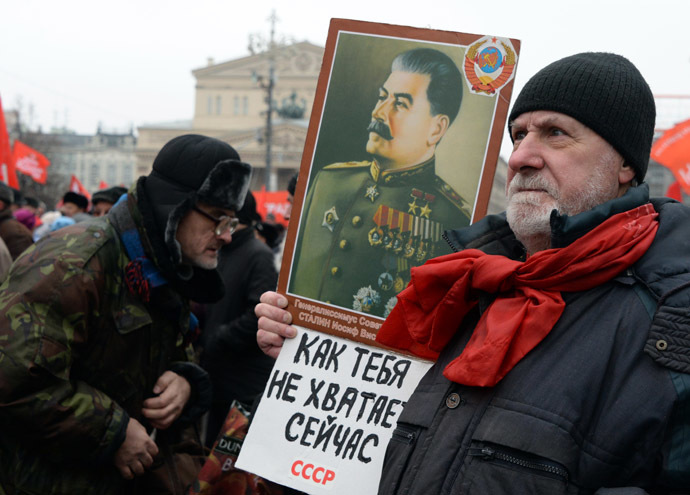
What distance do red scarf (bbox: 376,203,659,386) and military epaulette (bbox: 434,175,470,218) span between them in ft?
1.67

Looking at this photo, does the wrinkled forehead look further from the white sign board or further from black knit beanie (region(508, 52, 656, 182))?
the white sign board

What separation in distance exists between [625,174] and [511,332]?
1.82ft

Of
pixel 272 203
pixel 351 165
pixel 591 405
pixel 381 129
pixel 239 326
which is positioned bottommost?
pixel 272 203

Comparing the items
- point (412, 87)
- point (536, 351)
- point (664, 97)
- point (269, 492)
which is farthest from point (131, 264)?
point (664, 97)

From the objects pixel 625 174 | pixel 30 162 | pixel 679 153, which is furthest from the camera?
pixel 30 162

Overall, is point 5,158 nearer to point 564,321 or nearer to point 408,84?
point 408,84

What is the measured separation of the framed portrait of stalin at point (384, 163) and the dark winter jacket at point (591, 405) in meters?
0.66

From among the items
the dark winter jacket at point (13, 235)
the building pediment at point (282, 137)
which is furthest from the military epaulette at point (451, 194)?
the building pediment at point (282, 137)

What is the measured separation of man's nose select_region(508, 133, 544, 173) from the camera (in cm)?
179

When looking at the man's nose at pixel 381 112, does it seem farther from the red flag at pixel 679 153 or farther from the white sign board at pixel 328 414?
the red flag at pixel 679 153

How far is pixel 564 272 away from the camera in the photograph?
156 centimetres

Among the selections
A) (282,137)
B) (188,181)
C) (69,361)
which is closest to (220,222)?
(188,181)

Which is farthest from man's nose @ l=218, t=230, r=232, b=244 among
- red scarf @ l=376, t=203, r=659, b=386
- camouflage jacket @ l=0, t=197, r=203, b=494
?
red scarf @ l=376, t=203, r=659, b=386

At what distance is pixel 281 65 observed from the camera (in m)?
66.9
